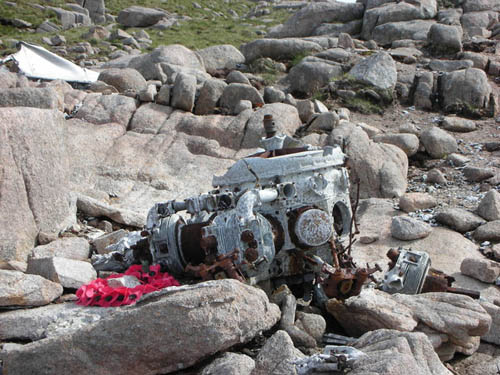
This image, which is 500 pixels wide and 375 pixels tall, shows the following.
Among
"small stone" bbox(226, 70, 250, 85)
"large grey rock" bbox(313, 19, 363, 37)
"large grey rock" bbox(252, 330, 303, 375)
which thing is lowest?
"small stone" bbox(226, 70, 250, 85)

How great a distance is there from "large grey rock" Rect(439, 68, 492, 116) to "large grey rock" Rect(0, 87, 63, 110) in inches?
377

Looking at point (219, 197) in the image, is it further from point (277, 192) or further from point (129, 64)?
point (129, 64)

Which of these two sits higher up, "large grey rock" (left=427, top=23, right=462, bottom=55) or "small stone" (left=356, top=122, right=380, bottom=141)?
"large grey rock" (left=427, top=23, right=462, bottom=55)

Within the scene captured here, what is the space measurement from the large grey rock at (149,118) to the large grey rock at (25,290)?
6717 mm

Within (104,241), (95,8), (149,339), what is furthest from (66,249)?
(95,8)

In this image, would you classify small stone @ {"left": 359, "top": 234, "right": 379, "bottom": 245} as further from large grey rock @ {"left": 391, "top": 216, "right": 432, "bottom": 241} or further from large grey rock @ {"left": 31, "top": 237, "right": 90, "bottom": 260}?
large grey rock @ {"left": 31, "top": 237, "right": 90, "bottom": 260}

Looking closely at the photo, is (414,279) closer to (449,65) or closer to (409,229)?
(409,229)

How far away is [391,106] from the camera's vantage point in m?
13.8

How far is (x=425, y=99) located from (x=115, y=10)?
26545 mm

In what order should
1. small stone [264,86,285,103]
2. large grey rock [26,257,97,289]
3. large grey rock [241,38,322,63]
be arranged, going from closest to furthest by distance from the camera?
large grey rock [26,257,97,289] < small stone [264,86,285,103] < large grey rock [241,38,322,63]

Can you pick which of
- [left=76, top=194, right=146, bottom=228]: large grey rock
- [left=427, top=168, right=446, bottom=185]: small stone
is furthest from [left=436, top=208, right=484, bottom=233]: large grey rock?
[left=76, top=194, right=146, bottom=228]: large grey rock

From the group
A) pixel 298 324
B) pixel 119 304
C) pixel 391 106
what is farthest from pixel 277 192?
pixel 391 106

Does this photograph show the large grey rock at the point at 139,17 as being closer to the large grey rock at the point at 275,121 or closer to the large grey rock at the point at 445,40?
the large grey rock at the point at 445,40

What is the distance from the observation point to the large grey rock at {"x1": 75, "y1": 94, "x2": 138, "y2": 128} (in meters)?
11.2
